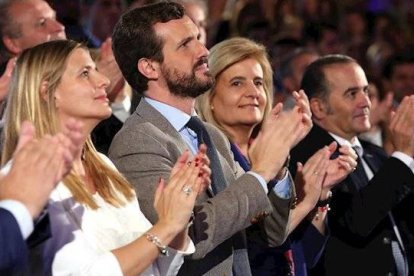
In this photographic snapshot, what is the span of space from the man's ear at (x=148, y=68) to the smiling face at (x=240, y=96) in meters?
0.68

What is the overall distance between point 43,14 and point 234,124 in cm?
127

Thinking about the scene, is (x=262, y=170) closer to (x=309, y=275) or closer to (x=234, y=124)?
(x=234, y=124)

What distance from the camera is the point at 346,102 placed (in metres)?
5.88

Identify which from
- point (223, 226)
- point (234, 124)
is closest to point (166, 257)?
point (223, 226)

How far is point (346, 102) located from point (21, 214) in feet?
10.0

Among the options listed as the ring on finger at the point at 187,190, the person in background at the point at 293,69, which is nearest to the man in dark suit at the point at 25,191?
the ring on finger at the point at 187,190

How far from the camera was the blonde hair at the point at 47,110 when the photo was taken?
144 inches

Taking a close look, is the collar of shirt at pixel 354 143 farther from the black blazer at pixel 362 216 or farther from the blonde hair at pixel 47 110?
the blonde hair at pixel 47 110

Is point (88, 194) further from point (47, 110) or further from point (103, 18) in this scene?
point (103, 18)

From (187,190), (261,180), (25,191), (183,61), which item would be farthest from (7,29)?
(25,191)

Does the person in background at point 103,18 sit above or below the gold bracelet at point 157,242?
below

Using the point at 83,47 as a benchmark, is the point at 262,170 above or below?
below

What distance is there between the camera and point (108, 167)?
12.7ft

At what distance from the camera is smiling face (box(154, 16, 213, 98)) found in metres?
4.30
